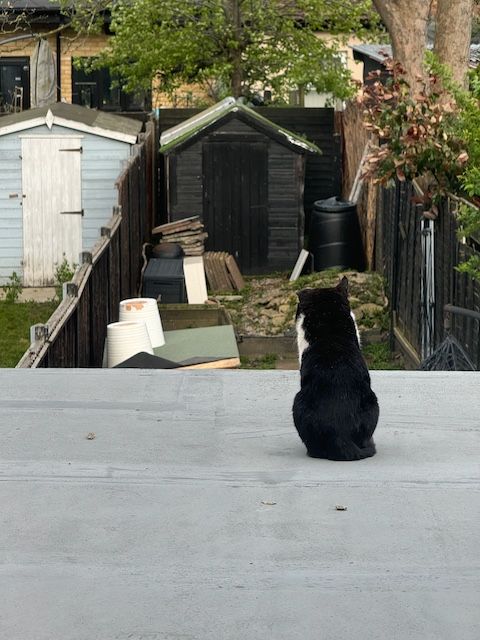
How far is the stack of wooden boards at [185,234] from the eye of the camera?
19.0 meters

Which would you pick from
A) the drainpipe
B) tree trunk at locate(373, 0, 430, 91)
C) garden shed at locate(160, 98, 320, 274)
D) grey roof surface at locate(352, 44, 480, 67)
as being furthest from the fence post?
the drainpipe

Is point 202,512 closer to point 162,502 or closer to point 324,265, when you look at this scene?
point 162,502

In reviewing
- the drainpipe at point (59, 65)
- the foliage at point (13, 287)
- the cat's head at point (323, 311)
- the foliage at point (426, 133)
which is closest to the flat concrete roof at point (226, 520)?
the cat's head at point (323, 311)

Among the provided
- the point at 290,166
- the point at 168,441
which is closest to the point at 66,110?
the point at 290,166

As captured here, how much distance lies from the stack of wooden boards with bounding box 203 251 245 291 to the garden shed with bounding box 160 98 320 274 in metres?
0.84

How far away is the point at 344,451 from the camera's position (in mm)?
5449

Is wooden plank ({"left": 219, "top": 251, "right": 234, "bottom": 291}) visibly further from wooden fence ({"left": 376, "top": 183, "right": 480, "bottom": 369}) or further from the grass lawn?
wooden fence ({"left": 376, "top": 183, "right": 480, "bottom": 369})

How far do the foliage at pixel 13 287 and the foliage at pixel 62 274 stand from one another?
24.4 inches

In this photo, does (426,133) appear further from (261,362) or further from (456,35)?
(261,362)

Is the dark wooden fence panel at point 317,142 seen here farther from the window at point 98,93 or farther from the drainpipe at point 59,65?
the drainpipe at point 59,65

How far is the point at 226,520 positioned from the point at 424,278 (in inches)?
308

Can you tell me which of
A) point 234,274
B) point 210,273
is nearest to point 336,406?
point 234,274

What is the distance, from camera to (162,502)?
15.5 feet

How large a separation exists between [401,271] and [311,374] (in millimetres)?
8831
